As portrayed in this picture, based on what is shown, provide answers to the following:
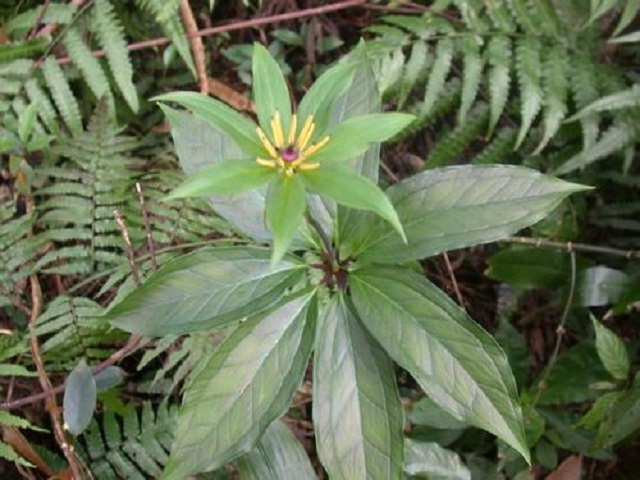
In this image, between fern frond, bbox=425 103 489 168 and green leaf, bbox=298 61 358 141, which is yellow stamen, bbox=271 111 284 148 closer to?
green leaf, bbox=298 61 358 141

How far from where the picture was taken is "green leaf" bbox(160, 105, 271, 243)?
1.32m

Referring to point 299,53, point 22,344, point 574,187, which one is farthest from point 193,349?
point 299,53

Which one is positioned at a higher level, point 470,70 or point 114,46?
point 114,46

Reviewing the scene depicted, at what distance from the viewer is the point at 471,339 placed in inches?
48.1

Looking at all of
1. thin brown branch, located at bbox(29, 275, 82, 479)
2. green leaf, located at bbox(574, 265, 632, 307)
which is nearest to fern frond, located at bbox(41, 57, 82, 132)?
thin brown branch, located at bbox(29, 275, 82, 479)

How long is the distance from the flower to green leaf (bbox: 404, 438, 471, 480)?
984mm

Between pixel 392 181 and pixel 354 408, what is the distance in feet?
4.18

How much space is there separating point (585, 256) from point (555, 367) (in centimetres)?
44

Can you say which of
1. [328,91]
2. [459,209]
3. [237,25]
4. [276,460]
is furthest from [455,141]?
[328,91]

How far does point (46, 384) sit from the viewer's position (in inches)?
70.9

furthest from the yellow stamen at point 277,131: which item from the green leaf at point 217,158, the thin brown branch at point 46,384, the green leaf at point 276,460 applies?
the thin brown branch at point 46,384

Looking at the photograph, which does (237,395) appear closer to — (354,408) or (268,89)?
(354,408)

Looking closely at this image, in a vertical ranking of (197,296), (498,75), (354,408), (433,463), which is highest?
(498,75)

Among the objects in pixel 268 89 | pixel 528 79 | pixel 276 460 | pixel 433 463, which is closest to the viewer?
pixel 268 89
